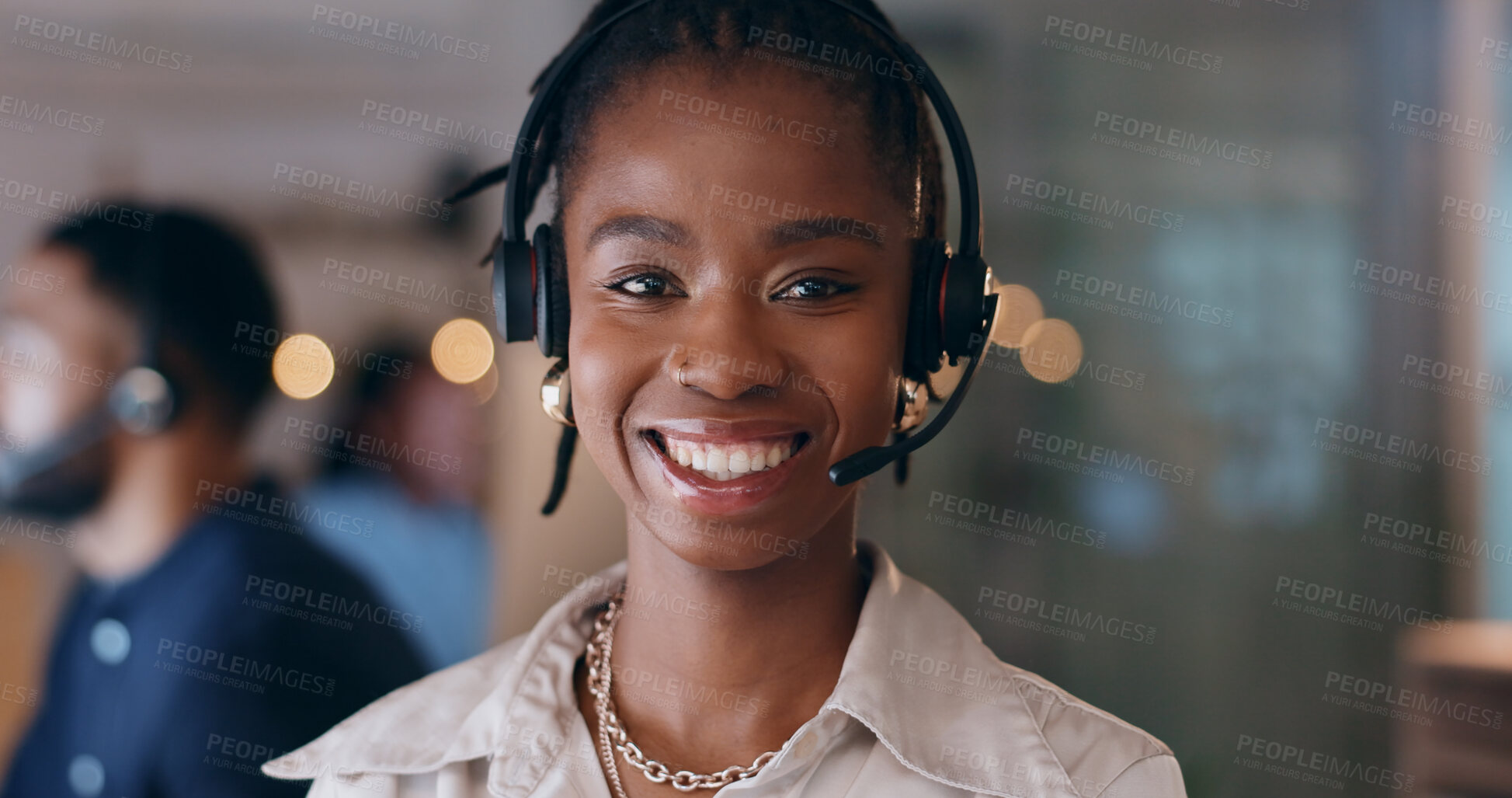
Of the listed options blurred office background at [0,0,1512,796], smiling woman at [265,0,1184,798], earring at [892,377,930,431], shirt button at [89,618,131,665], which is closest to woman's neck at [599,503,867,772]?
smiling woman at [265,0,1184,798]

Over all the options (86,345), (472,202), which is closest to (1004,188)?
(472,202)

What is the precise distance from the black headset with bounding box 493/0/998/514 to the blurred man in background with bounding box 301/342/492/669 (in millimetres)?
910

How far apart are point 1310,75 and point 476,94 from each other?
157cm

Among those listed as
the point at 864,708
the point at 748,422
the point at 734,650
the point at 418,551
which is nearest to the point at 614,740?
the point at 734,650

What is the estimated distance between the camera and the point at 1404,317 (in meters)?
1.91

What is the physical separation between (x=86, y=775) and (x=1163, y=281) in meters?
2.05

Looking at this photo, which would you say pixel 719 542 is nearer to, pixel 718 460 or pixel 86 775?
pixel 718 460

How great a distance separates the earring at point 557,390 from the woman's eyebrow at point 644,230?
15cm

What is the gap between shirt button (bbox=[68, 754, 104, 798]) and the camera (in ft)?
5.27

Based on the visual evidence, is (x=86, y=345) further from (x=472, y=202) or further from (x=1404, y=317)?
(x=1404, y=317)

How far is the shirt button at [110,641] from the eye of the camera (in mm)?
1646

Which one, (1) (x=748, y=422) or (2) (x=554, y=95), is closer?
(1) (x=748, y=422)

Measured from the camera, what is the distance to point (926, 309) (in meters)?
0.98

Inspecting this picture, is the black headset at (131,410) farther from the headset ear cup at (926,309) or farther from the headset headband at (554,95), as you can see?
the headset ear cup at (926,309)
